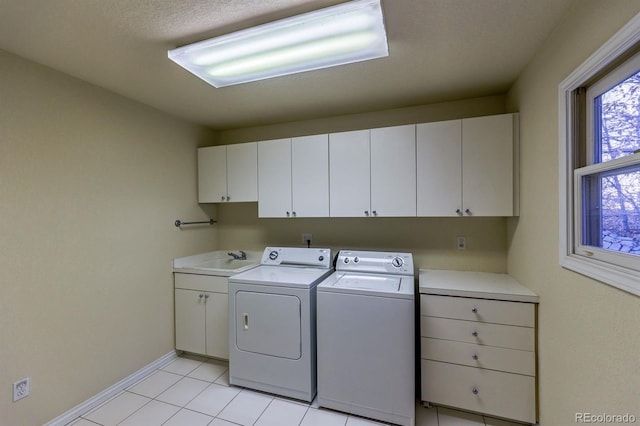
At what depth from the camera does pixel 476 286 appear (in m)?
1.97

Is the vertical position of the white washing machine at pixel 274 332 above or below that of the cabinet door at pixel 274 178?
below

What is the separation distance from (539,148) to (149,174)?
120 inches

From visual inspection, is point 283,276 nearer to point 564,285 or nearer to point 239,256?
point 239,256

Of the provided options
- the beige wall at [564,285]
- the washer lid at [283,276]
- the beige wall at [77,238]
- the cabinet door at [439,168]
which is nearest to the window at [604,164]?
the beige wall at [564,285]

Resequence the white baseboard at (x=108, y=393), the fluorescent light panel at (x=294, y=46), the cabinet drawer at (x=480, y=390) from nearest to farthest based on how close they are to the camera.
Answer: the fluorescent light panel at (x=294, y=46)
the cabinet drawer at (x=480, y=390)
the white baseboard at (x=108, y=393)

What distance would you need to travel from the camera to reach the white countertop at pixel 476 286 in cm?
180

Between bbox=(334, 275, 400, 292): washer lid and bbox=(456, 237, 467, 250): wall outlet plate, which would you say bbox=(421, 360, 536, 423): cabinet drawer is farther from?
bbox=(456, 237, 467, 250): wall outlet plate

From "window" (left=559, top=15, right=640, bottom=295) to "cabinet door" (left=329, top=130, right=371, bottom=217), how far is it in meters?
1.30

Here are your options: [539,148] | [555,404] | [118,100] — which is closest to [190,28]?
[118,100]

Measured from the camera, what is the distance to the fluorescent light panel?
1290 mm

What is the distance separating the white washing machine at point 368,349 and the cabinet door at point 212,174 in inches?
64.5

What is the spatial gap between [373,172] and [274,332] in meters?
1.54

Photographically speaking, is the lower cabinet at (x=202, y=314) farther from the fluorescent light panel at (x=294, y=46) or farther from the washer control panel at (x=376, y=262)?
the fluorescent light panel at (x=294, y=46)

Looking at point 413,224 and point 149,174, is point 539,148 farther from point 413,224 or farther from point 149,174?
point 149,174
